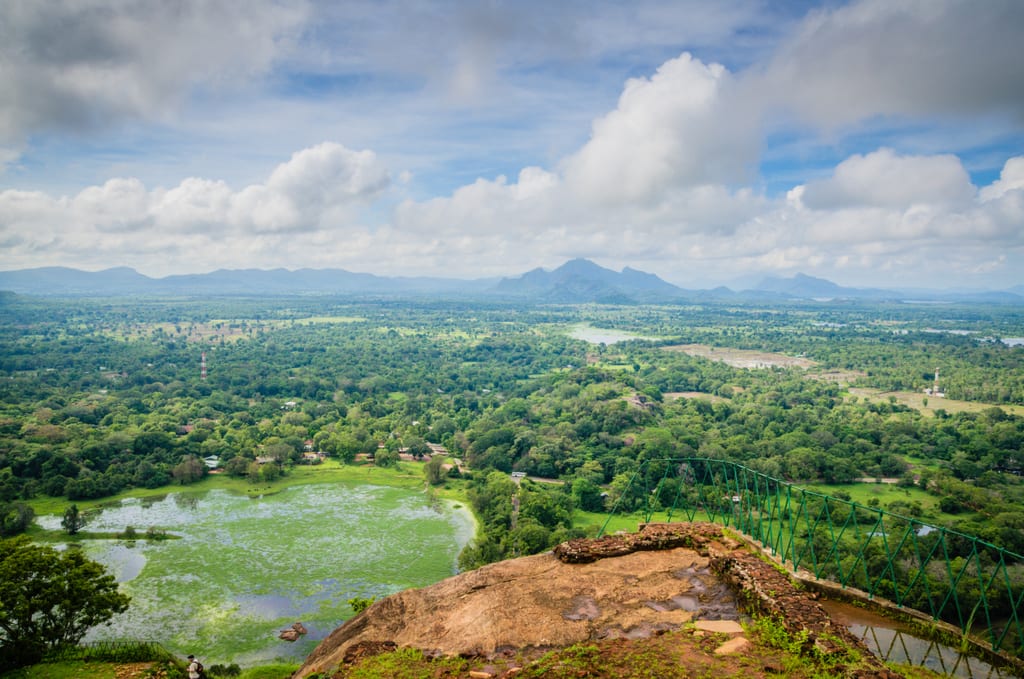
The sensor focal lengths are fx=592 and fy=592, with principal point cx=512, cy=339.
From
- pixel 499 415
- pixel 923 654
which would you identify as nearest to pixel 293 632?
pixel 923 654

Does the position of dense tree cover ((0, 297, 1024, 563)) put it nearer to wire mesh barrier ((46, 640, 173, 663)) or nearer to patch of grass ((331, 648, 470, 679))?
wire mesh barrier ((46, 640, 173, 663))

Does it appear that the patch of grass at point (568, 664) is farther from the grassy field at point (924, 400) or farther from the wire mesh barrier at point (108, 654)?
the grassy field at point (924, 400)

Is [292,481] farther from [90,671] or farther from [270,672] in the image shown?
[90,671]

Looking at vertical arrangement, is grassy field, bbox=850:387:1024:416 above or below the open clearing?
below

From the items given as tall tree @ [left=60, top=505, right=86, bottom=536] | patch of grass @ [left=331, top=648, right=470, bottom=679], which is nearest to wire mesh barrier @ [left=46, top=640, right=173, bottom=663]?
patch of grass @ [left=331, top=648, right=470, bottom=679]

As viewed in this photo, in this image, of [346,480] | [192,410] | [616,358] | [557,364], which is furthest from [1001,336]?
[192,410]

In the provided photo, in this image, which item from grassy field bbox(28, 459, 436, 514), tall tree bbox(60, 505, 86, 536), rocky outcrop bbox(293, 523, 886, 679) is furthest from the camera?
grassy field bbox(28, 459, 436, 514)
